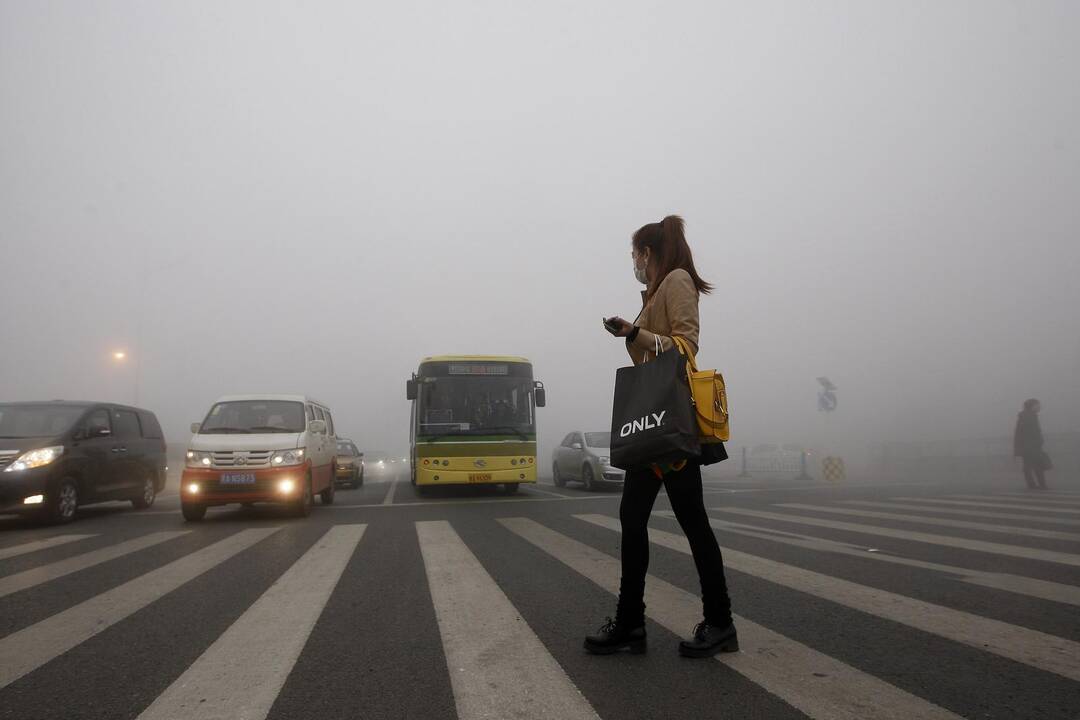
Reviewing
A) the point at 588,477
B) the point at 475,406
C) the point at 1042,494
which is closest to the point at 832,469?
the point at 1042,494

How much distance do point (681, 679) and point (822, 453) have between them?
24980 millimetres

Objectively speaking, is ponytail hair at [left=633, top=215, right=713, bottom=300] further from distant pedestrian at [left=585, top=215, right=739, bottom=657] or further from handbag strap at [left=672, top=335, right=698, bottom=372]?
handbag strap at [left=672, top=335, right=698, bottom=372]

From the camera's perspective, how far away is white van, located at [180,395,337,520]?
9.52m

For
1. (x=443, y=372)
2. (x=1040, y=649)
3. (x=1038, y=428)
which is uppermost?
(x=443, y=372)

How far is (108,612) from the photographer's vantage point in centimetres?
432

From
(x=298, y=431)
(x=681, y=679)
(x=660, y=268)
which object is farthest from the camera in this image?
(x=298, y=431)

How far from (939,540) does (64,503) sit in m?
11.7

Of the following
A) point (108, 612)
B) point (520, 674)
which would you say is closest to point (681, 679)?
point (520, 674)

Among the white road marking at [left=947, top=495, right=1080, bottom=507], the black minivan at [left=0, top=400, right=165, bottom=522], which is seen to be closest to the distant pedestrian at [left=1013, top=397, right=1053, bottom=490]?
the white road marking at [left=947, top=495, right=1080, bottom=507]

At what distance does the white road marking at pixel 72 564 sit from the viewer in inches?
211

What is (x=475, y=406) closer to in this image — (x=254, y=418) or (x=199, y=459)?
(x=254, y=418)

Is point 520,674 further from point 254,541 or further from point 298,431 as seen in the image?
point 298,431

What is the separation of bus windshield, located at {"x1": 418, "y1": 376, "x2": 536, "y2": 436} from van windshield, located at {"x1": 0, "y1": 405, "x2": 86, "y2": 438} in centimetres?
596

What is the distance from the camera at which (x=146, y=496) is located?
12.7 meters
